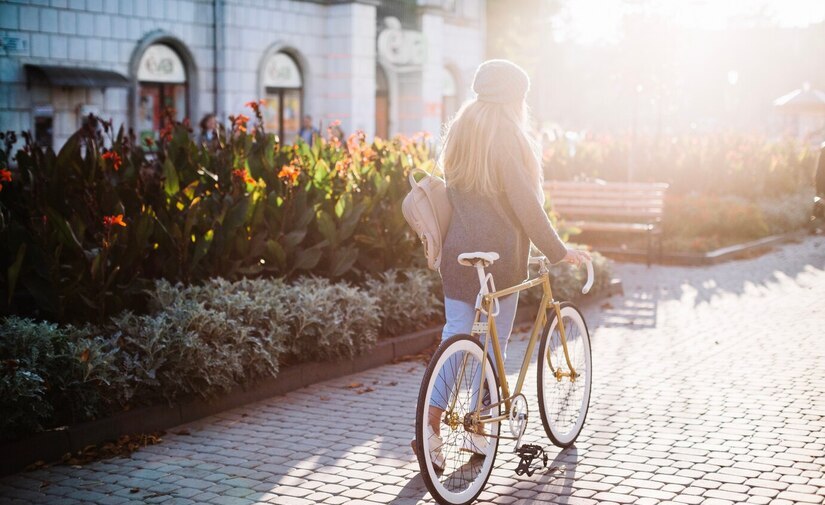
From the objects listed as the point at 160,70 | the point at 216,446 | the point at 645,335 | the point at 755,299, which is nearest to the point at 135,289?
the point at 216,446

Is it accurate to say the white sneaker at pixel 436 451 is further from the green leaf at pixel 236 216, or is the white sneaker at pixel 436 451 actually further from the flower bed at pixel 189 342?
the green leaf at pixel 236 216

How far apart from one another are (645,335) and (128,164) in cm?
445

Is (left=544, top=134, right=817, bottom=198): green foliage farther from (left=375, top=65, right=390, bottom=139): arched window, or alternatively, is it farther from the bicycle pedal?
the bicycle pedal

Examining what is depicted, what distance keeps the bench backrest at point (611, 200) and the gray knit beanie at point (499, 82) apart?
1019 cm

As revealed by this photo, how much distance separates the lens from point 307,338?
7.62 m

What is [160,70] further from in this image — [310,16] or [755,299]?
[755,299]

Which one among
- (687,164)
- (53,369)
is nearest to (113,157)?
(53,369)

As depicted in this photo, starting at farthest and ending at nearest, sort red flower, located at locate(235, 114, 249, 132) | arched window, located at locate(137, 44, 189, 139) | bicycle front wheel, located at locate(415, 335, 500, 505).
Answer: arched window, located at locate(137, 44, 189, 139) < red flower, located at locate(235, 114, 249, 132) < bicycle front wheel, located at locate(415, 335, 500, 505)

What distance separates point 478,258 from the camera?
4.91 m

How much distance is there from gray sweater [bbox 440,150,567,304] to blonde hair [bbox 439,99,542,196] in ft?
0.09

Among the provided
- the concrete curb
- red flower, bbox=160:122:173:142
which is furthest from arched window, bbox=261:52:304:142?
the concrete curb

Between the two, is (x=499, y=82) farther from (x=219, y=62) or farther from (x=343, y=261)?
(x=219, y=62)

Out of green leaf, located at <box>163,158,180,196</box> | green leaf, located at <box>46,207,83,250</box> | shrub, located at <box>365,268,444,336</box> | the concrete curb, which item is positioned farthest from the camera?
shrub, located at <box>365,268,444,336</box>

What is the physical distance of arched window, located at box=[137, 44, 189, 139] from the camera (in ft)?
76.5
